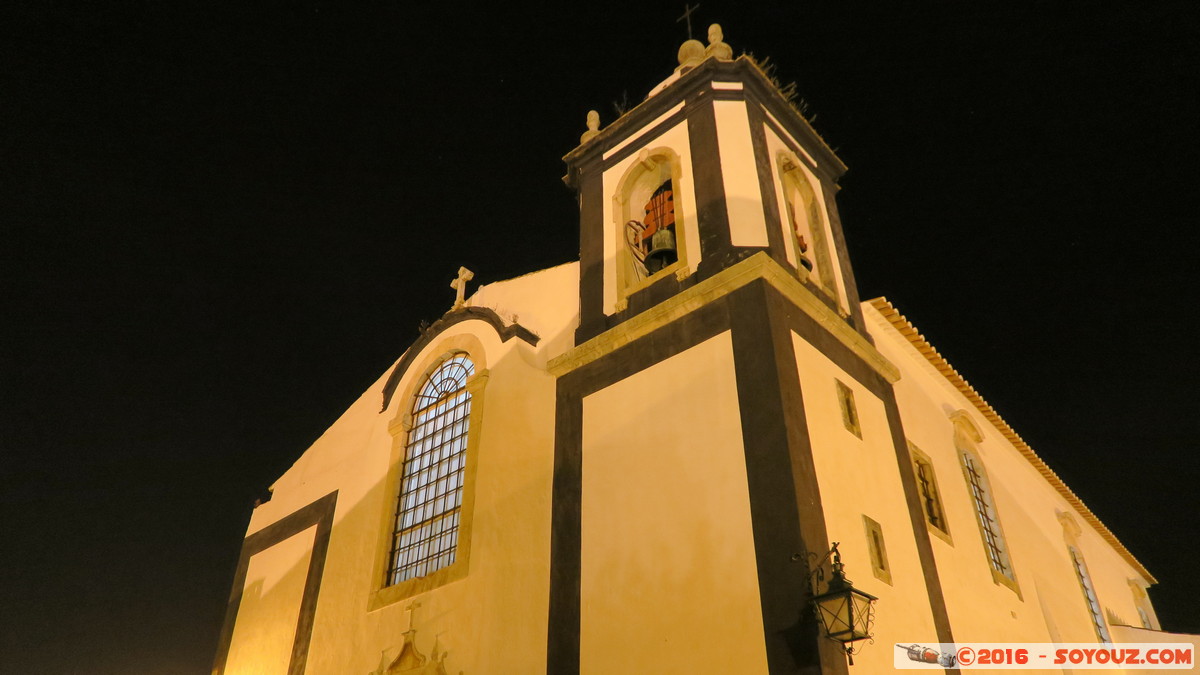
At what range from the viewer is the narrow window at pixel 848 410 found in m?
9.13

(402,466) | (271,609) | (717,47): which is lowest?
(271,609)

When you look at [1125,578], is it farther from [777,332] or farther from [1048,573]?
[777,332]

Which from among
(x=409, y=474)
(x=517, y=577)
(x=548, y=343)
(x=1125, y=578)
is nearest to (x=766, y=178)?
(x=548, y=343)

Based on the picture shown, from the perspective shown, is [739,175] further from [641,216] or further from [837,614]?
Answer: [837,614]

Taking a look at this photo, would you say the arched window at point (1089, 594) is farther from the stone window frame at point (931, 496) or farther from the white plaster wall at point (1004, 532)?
the stone window frame at point (931, 496)

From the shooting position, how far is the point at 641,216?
37.7ft

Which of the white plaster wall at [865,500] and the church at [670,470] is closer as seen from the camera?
the church at [670,470]

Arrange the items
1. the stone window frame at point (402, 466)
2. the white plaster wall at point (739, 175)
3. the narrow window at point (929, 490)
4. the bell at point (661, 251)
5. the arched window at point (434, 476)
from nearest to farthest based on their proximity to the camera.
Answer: the white plaster wall at point (739, 175) < the bell at point (661, 251) < the stone window frame at point (402, 466) < the narrow window at point (929, 490) < the arched window at point (434, 476)

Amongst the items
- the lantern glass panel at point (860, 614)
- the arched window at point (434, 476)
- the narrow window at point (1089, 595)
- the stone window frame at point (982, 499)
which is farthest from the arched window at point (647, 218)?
the narrow window at point (1089, 595)

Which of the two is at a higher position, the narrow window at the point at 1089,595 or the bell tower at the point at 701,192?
the bell tower at the point at 701,192

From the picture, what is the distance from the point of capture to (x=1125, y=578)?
2327 cm

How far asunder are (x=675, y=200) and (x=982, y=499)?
24.4ft

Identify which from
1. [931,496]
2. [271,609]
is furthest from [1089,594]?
[271,609]

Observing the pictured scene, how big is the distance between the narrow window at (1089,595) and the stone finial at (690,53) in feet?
42.7
